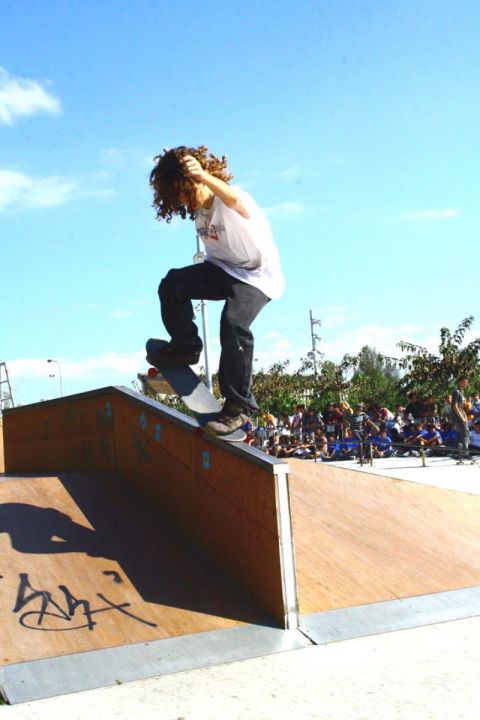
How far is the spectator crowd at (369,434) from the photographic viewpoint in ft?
48.3

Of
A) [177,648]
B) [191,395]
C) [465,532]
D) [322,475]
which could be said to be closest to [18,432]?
[322,475]

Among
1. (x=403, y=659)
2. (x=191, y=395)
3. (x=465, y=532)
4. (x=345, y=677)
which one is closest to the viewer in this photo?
(x=345, y=677)

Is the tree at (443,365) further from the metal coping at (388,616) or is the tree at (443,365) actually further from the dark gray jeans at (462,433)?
the metal coping at (388,616)

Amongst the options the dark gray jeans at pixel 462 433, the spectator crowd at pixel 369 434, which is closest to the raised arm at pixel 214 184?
the dark gray jeans at pixel 462 433

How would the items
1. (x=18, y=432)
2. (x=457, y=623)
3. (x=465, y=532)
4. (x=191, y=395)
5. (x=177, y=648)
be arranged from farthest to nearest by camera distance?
1. (x=18, y=432)
2. (x=465, y=532)
3. (x=191, y=395)
4. (x=457, y=623)
5. (x=177, y=648)

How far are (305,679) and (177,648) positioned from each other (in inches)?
26.2

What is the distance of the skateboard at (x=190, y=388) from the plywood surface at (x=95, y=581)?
82 cm

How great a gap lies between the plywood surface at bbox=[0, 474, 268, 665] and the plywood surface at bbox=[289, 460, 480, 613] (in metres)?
0.59

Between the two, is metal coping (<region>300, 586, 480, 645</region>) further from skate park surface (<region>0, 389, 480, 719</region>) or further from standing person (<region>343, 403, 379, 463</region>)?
standing person (<region>343, 403, 379, 463</region>)

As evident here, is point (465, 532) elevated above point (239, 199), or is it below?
below

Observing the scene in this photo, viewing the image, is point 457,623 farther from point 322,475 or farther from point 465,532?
point 322,475

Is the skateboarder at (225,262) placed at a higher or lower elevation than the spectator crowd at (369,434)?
higher

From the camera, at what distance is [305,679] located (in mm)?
2785

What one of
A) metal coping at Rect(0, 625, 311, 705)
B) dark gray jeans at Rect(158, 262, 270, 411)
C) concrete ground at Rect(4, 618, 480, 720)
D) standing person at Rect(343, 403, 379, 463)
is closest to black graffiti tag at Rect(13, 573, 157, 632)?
metal coping at Rect(0, 625, 311, 705)
